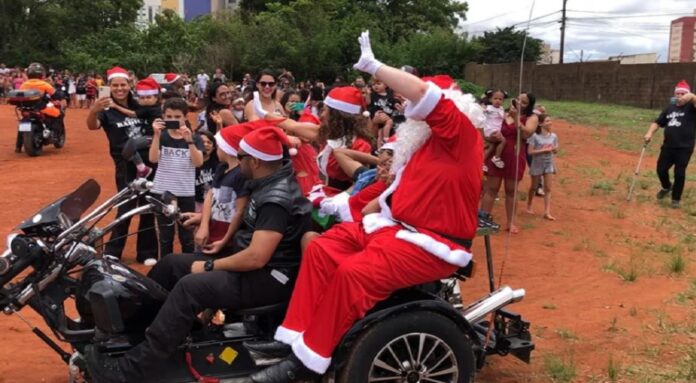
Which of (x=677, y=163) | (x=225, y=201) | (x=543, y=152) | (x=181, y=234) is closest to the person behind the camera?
(x=225, y=201)

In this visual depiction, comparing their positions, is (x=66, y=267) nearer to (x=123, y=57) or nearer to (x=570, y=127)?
(x=570, y=127)

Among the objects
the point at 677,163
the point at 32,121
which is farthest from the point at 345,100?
the point at 32,121

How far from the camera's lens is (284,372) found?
3449 millimetres

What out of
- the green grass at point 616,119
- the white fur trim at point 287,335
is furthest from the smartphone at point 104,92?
the green grass at point 616,119

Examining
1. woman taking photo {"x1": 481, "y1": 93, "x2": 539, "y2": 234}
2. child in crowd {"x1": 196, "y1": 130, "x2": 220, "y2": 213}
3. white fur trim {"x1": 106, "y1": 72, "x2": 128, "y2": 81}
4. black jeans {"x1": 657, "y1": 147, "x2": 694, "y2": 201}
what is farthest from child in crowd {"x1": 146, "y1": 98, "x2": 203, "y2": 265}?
black jeans {"x1": 657, "y1": 147, "x2": 694, "y2": 201}

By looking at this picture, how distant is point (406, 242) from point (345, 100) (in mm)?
1709

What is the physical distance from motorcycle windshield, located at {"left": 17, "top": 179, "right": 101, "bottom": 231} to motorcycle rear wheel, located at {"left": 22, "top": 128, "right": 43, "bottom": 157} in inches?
463

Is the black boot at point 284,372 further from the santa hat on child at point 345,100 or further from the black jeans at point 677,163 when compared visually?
the black jeans at point 677,163

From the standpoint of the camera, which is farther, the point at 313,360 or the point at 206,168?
the point at 206,168

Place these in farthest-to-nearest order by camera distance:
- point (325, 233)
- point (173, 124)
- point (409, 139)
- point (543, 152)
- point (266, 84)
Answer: point (543, 152) < point (266, 84) < point (173, 124) < point (325, 233) < point (409, 139)

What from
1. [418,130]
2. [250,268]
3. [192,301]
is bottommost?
[192,301]

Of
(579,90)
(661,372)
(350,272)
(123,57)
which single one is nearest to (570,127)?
(579,90)

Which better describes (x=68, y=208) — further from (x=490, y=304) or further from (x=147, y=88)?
(x=147, y=88)

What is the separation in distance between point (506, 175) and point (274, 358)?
17.9 feet
